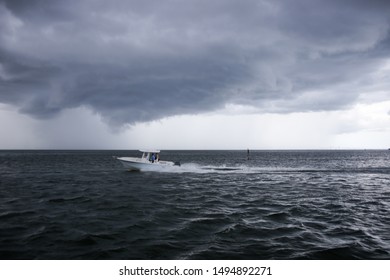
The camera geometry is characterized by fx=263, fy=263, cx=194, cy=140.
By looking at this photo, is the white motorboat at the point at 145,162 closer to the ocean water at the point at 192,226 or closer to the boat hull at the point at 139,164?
the boat hull at the point at 139,164

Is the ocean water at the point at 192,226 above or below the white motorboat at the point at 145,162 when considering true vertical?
below

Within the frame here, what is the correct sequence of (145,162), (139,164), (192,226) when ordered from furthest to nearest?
(139,164)
(145,162)
(192,226)

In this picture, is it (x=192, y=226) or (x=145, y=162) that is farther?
(x=145, y=162)

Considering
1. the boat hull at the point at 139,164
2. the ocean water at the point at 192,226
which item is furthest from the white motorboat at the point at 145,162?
the ocean water at the point at 192,226

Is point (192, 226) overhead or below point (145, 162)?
A: below

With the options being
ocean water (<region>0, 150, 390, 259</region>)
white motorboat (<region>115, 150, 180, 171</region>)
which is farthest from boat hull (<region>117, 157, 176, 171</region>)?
ocean water (<region>0, 150, 390, 259</region>)

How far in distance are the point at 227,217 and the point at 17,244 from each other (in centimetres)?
1051

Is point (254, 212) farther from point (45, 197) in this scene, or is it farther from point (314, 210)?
point (45, 197)

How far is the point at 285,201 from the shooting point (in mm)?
21438

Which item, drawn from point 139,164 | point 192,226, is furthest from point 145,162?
point 192,226

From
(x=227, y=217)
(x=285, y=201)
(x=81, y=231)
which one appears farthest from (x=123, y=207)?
(x=285, y=201)

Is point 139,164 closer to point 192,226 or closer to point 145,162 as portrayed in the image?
point 145,162

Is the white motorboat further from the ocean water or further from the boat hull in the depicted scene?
the ocean water
